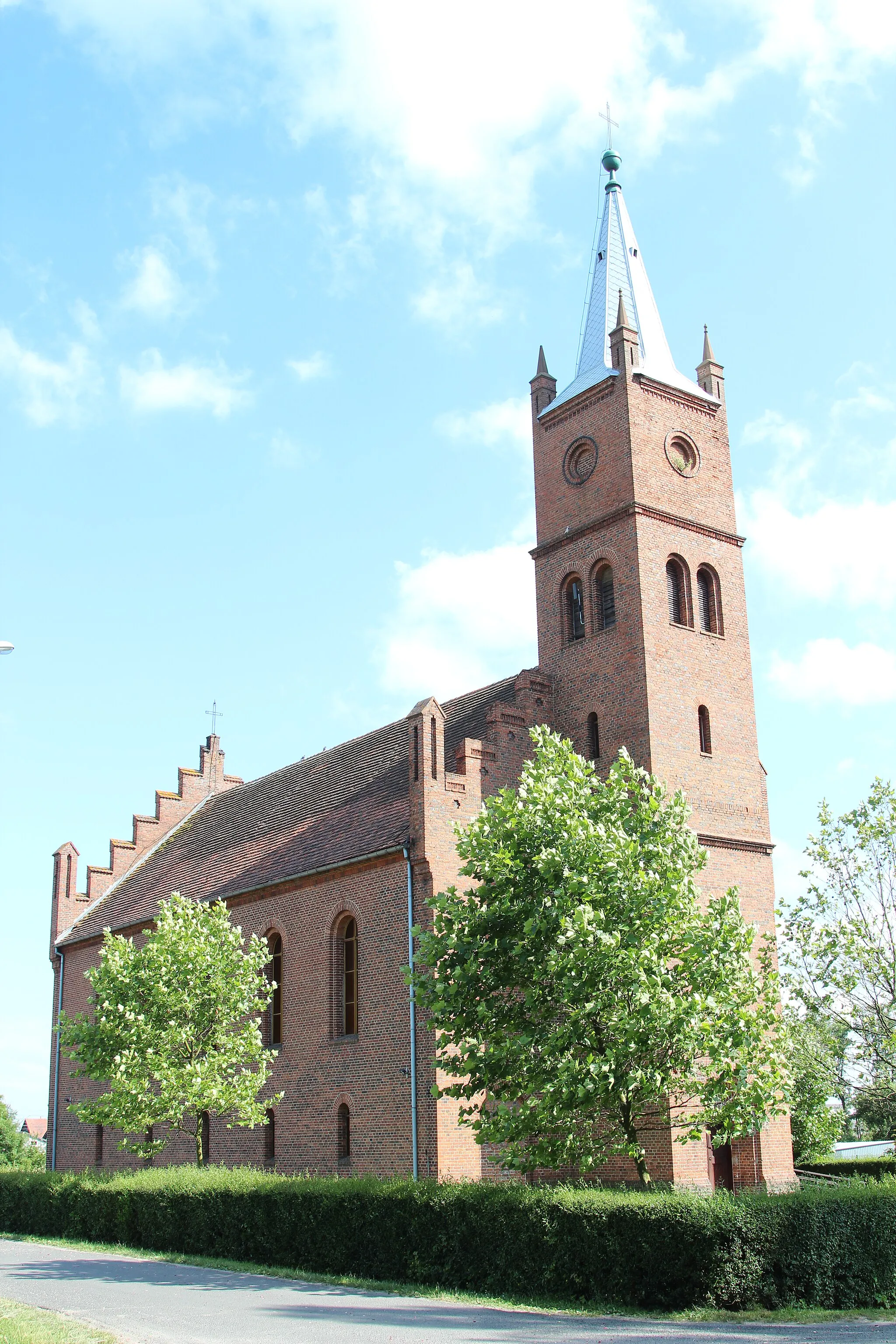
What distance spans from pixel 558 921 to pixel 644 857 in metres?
1.97

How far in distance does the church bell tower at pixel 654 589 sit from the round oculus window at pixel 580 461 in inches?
1.4

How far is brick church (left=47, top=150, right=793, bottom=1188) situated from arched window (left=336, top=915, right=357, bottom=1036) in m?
0.05

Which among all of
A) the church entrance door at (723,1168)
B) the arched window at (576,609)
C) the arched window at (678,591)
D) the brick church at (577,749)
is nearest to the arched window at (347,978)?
the brick church at (577,749)

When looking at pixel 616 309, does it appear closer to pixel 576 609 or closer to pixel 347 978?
pixel 576 609

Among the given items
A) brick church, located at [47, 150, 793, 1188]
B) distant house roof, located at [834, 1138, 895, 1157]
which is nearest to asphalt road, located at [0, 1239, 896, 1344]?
brick church, located at [47, 150, 793, 1188]

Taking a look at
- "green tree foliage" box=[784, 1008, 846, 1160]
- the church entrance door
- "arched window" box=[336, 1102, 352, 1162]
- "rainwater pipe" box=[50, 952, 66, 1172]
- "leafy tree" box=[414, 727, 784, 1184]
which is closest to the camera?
"leafy tree" box=[414, 727, 784, 1184]

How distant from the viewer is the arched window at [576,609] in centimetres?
3019

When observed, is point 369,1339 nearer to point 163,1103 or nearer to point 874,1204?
point 874,1204

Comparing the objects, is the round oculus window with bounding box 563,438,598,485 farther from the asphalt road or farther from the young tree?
the asphalt road

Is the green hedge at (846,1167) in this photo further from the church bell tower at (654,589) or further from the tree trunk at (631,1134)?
the tree trunk at (631,1134)

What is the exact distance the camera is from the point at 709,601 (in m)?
30.4

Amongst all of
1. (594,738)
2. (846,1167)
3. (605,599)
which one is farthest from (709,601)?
(846,1167)

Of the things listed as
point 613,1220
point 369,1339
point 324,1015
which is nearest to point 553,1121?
point 613,1220

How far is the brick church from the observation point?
2630 centimetres
